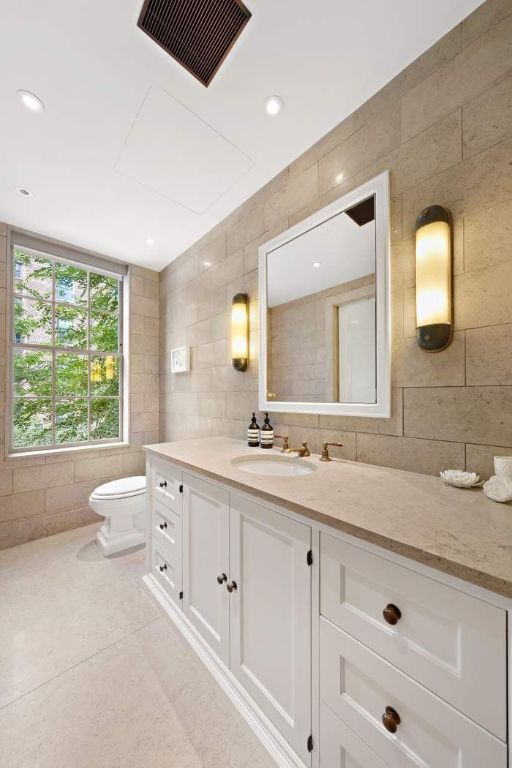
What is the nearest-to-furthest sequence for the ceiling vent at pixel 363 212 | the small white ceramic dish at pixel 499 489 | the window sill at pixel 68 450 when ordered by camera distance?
the small white ceramic dish at pixel 499 489 < the ceiling vent at pixel 363 212 < the window sill at pixel 68 450

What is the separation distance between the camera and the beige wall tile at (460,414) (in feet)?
3.36

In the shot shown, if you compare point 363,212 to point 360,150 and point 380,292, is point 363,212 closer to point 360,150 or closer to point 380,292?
point 360,150

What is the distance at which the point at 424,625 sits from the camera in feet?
2.16

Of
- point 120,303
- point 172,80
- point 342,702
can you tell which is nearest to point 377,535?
point 342,702

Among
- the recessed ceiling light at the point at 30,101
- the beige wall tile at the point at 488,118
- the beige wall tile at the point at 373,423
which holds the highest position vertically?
the recessed ceiling light at the point at 30,101

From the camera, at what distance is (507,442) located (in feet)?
3.32

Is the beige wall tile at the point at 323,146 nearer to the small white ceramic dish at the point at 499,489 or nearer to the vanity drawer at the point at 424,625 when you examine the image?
the small white ceramic dish at the point at 499,489

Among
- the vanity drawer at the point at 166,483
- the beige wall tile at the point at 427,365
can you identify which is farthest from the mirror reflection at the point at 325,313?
the vanity drawer at the point at 166,483

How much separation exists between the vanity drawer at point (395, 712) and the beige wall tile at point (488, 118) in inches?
66.4

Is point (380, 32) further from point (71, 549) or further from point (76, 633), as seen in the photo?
point (71, 549)

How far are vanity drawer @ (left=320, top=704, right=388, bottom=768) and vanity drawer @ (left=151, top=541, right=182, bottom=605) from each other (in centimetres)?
91

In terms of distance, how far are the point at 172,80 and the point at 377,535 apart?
2.02 meters

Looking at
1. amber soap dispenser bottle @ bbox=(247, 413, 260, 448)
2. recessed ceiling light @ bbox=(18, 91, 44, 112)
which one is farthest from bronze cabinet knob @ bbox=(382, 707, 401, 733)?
recessed ceiling light @ bbox=(18, 91, 44, 112)

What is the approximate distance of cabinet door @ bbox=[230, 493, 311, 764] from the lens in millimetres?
918
